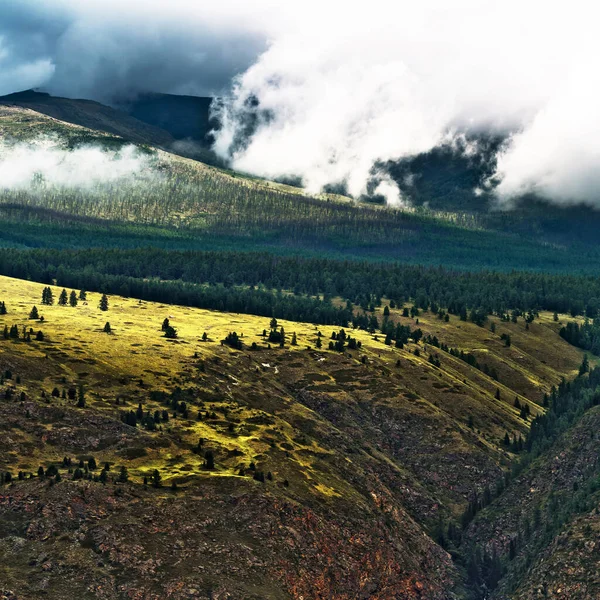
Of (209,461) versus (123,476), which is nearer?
(123,476)

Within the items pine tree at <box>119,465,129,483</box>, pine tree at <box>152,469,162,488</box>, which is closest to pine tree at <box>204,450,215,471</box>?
pine tree at <box>152,469,162,488</box>

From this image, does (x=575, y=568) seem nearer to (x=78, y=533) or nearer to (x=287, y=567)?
(x=287, y=567)

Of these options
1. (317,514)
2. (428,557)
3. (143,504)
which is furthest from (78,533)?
(428,557)

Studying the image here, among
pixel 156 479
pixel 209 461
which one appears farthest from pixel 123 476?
pixel 209 461

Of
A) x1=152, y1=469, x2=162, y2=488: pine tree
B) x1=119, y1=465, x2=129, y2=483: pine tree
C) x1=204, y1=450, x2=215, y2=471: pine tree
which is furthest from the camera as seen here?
x1=204, y1=450, x2=215, y2=471: pine tree

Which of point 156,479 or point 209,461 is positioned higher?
point 209,461

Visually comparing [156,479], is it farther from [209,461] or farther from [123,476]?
[209,461]

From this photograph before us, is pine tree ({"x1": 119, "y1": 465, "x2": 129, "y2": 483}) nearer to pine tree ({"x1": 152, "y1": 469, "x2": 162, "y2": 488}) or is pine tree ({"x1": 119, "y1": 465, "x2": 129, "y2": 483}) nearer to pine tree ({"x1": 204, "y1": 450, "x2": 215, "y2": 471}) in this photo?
pine tree ({"x1": 152, "y1": 469, "x2": 162, "y2": 488})

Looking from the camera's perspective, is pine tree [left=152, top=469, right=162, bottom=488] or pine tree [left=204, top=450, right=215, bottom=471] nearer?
pine tree [left=152, top=469, right=162, bottom=488]

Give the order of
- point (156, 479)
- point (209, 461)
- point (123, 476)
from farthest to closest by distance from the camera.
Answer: point (209, 461), point (156, 479), point (123, 476)

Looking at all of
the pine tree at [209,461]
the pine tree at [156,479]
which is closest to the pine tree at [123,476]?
the pine tree at [156,479]

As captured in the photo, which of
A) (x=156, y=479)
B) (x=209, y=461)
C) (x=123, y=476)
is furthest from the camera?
(x=209, y=461)

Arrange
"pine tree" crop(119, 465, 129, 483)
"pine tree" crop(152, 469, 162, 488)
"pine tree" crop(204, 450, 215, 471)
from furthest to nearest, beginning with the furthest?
1. "pine tree" crop(204, 450, 215, 471)
2. "pine tree" crop(152, 469, 162, 488)
3. "pine tree" crop(119, 465, 129, 483)
